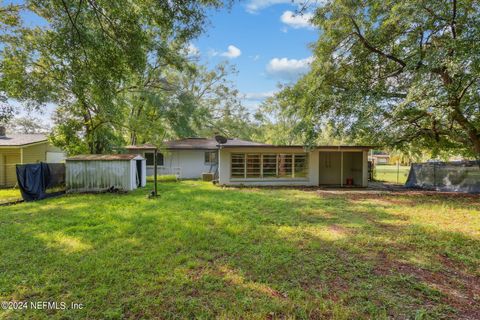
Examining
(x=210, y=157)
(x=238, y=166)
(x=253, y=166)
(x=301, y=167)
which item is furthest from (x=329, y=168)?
(x=210, y=157)

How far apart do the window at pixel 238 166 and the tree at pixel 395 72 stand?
4.08 meters

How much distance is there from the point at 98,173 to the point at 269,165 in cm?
849

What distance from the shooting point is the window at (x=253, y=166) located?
1349 cm

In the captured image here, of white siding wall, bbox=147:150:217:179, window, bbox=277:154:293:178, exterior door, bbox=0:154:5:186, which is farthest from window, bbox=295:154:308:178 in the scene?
exterior door, bbox=0:154:5:186

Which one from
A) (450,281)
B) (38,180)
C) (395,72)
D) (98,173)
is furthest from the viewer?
(98,173)

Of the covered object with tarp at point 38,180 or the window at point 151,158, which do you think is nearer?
the covered object with tarp at point 38,180

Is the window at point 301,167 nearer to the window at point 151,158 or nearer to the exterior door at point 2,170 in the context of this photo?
the window at point 151,158

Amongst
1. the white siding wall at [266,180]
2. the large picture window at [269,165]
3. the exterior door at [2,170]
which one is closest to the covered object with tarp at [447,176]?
the white siding wall at [266,180]

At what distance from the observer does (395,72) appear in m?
9.01

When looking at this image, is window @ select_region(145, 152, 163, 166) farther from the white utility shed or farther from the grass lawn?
the grass lawn

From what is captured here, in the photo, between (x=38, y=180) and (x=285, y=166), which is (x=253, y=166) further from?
(x=38, y=180)

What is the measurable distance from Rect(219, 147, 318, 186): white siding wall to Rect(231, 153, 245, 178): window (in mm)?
268

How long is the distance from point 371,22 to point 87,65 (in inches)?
359

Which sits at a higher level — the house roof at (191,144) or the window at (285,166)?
the house roof at (191,144)
